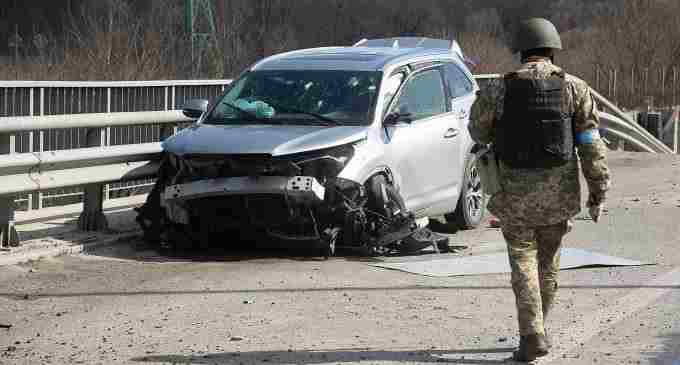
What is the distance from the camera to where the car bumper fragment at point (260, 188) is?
1012cm

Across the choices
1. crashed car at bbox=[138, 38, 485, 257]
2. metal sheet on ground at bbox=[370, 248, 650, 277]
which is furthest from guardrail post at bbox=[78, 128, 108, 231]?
metal sheet on ground at bbox=[370, 248, 650, 277]

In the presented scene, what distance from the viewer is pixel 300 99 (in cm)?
1143

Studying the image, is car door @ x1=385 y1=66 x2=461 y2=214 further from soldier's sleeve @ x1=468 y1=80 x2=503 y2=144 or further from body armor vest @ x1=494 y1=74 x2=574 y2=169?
body armor vest @ x1=494 y1=74 x2=574 y2=169

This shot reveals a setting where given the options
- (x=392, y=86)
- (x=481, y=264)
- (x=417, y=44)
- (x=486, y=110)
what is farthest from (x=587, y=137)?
(x=417, y=44)

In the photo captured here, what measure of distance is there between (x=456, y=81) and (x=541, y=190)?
5.97 metres

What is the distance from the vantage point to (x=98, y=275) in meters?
9.68

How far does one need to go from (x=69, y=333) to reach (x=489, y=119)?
2.63 m

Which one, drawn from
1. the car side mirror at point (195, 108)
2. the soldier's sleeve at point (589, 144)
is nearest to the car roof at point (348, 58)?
the car side mirror at point (195, 108)

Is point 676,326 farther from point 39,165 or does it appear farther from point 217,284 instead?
point 39,165

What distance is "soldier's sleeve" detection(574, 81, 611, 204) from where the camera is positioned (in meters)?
6.94

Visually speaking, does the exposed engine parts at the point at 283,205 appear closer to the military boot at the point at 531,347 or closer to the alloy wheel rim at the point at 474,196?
the alloy wheel rim at the point at 474,196

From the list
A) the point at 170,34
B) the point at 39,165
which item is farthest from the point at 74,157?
the point at 170,34

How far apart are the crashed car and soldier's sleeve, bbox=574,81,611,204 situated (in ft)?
11.3

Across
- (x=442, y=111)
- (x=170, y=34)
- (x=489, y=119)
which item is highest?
(x=489, y=119)
